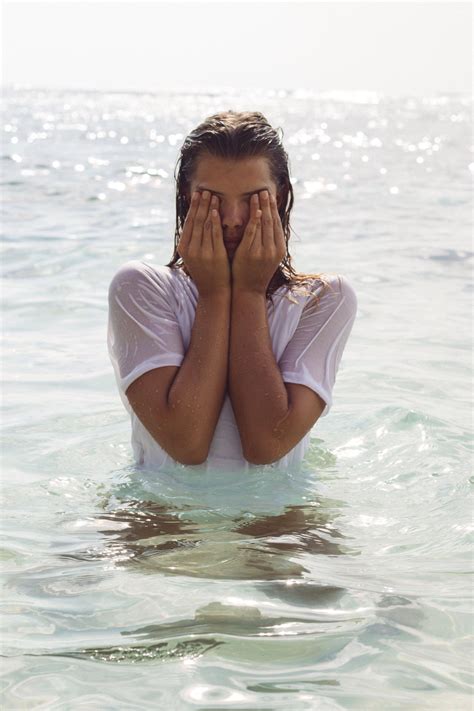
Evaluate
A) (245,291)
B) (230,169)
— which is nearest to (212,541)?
(245,291)

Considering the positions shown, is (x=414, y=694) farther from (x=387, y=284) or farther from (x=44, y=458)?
(x=387, y=284)

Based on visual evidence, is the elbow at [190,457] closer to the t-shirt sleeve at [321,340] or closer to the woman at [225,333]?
the woman at [225,333]

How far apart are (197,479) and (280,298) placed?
2.45ft

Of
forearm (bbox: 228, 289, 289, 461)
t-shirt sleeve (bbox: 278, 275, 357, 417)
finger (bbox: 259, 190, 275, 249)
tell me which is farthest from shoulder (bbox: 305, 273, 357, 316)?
finger (bbox: 259, 190, 275, 249)

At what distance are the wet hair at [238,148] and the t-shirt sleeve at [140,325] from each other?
234mm

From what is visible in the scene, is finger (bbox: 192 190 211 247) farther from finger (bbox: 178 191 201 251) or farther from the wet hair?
the wet hair

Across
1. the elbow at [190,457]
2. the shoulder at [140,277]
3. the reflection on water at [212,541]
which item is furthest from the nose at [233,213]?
the reflection on water at [212,541]

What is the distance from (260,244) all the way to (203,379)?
Answer: 52 centimetres

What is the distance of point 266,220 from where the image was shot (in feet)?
11.9

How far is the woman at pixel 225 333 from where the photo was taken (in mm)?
3596

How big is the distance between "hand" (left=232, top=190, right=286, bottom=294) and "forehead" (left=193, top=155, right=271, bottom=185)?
0.25 ft

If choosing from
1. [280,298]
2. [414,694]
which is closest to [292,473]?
[280,298]

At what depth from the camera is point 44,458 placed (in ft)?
16.4

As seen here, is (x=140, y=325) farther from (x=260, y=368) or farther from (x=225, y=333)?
(x=260, y=368)
